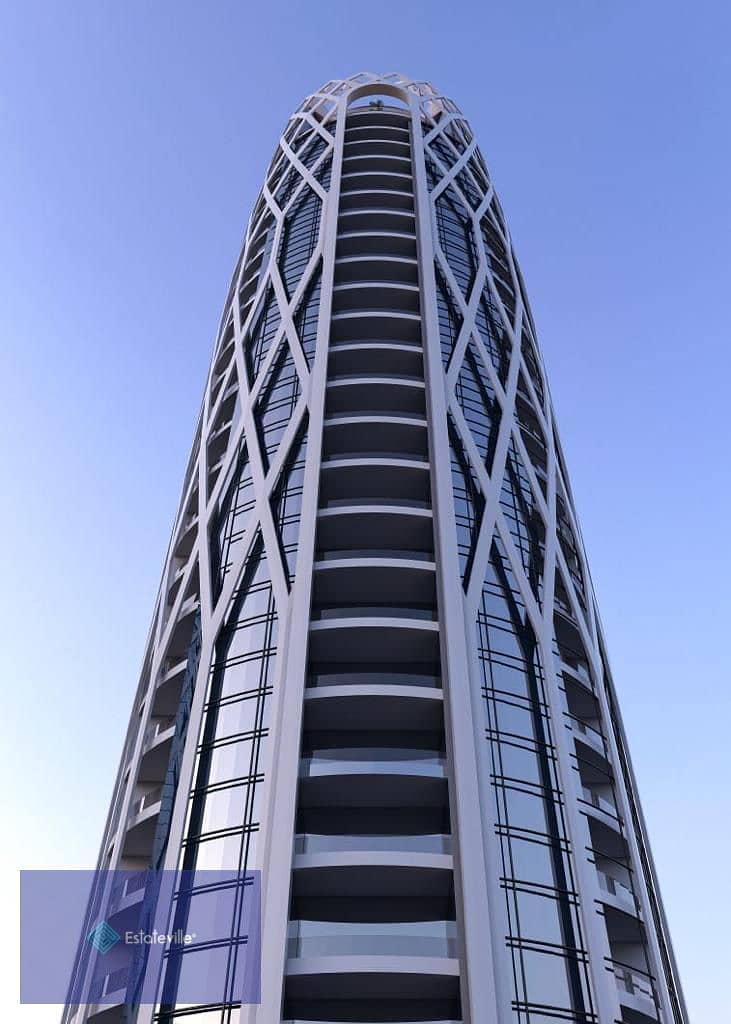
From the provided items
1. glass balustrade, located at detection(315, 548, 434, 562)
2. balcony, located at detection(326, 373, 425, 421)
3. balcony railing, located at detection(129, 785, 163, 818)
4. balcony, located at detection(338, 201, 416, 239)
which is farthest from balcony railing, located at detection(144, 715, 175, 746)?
balcony, located at detection(338, 201, 416, 239)

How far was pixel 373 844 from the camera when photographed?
25.0 m

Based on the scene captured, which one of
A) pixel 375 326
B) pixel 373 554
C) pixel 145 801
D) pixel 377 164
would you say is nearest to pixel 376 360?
pixel 375 326

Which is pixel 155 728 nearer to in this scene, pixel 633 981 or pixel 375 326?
pixel 633 981

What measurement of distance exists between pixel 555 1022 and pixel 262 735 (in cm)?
1116

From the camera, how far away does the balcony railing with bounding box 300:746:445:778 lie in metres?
26.3

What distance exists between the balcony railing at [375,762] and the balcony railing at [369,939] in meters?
4.30

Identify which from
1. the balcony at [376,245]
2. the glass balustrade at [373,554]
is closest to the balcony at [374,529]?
the glass balustrade at [373,554]

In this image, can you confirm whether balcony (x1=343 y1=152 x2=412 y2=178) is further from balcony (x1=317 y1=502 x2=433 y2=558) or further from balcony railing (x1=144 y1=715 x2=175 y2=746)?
balcony railing (x1=144 y1=715 x2=175 y2=746)

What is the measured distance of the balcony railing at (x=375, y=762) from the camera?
26328 millimetres

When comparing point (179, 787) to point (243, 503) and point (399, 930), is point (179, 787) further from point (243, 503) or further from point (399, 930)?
point (243, 503)

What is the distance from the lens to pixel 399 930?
23031 mm

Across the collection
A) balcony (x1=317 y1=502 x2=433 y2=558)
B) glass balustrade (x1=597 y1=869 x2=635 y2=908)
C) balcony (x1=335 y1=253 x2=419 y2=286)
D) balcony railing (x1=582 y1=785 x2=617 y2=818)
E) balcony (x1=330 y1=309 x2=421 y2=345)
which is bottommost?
glass balustrade (x1=597 y1=869 x2=635 y2=908)

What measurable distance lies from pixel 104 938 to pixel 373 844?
10639 mm

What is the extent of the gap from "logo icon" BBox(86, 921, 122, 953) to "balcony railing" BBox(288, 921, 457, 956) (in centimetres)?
899
